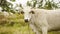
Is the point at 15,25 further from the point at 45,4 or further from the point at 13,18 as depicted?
the point at 45,4

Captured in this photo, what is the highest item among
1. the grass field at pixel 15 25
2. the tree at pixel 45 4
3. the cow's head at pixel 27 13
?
the tree at pixel 45 4

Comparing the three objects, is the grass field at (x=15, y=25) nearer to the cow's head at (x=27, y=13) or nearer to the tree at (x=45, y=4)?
the cow's head at (x=27, y=13)

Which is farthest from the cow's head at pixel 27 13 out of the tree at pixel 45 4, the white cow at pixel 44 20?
the tree at pixel 45 4

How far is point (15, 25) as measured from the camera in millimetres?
1630

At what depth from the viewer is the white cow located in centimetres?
162

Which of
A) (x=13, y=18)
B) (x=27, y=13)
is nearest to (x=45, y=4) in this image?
(x=27, y=13)

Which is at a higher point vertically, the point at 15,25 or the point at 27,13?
the point at 27,13

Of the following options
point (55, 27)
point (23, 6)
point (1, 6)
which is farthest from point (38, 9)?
point (1, 6)

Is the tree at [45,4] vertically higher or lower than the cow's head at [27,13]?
higher

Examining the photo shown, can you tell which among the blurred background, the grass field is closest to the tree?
the blurred background

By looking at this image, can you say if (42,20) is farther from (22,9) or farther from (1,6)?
(1,6)

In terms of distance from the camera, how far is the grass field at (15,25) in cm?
161

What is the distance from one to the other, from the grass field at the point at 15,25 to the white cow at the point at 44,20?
80 mm

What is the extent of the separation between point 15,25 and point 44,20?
0.36 metres
